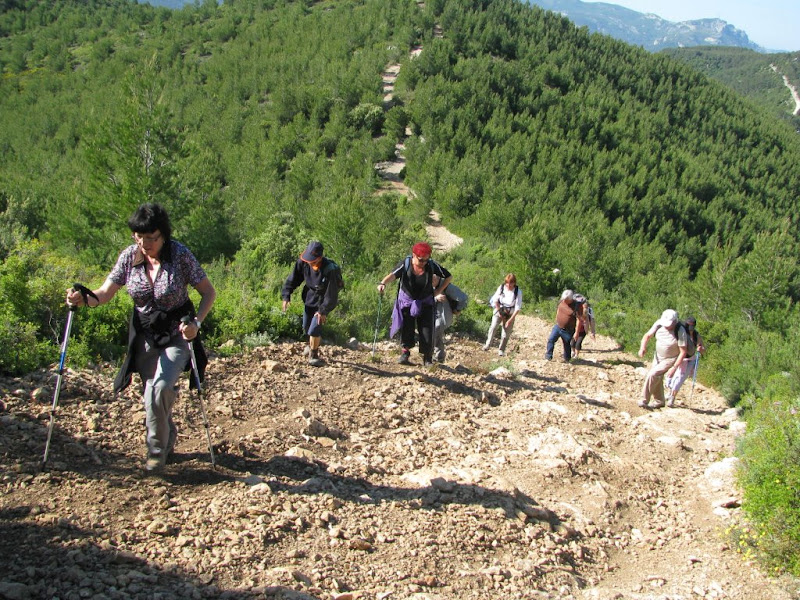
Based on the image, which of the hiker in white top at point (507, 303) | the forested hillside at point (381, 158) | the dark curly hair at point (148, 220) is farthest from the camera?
the forested hillside at point (381, 158)

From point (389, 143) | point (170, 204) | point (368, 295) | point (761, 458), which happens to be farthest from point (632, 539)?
point (389, 143)

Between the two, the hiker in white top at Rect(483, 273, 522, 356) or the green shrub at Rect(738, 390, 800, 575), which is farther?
the hiker in white top at Rect(483, 273, 522, 356)

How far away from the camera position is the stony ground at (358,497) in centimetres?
309

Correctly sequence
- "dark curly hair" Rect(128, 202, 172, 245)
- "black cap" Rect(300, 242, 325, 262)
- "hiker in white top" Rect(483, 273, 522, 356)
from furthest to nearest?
"hiker in white top" Rect(483, 273, 522, 356), "black cap" Rect(300, 242, 325, 262), "dark curly hair" Rect(128, 202, 172, 245)

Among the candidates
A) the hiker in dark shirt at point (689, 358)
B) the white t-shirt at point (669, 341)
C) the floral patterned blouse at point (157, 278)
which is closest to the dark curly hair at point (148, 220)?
the floral patterned blouse at point (157, 278)

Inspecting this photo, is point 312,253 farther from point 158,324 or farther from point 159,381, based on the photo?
point 159,381

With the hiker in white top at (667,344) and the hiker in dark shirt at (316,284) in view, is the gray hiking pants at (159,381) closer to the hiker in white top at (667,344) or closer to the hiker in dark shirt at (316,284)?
the hiker in dark shirt at (316,284)

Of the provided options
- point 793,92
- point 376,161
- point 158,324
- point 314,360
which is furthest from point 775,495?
point 793,92

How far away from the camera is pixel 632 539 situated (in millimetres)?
4496

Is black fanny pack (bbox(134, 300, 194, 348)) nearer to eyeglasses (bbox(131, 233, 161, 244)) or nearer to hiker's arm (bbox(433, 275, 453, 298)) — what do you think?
eyeglasses (bbox(131, 233, 161, 244))

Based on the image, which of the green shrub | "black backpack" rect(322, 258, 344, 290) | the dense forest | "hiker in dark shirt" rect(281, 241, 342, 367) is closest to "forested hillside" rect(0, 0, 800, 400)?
the dense forest

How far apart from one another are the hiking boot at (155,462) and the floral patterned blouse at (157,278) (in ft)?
3.18

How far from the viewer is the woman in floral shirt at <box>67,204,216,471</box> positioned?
3.62 meters

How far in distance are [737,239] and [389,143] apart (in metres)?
26.9
